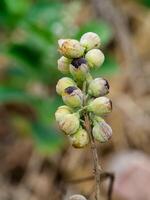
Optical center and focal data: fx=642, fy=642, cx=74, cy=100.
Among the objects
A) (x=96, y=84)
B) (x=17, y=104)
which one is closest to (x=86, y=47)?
(x=96, y=84)

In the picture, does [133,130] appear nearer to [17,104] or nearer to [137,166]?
[137,166]

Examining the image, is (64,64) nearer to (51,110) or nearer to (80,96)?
(80,96)

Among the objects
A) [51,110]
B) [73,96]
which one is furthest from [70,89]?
[51,110]

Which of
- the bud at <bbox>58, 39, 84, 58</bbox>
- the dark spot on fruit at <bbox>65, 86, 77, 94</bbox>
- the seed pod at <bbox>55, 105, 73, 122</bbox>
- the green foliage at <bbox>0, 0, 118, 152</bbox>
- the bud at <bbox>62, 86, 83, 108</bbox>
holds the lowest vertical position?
the seed pod at <bbox>55, 105, 73, 122</bbox>

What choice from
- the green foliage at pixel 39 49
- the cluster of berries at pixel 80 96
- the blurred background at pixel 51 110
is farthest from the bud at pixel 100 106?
the green foliage at pixel 39 49

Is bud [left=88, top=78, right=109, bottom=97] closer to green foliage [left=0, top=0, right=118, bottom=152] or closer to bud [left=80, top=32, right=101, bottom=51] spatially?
bud [left=80, top=32, right=101, bottom=51]

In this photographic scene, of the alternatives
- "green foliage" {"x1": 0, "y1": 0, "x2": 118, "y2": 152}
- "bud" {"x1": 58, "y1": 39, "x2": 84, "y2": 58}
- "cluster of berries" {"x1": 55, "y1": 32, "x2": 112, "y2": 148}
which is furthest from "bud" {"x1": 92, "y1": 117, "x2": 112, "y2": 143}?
"green foliage" {"x1": 0, "y1": 0, "x2": 118, "y2": 152}
